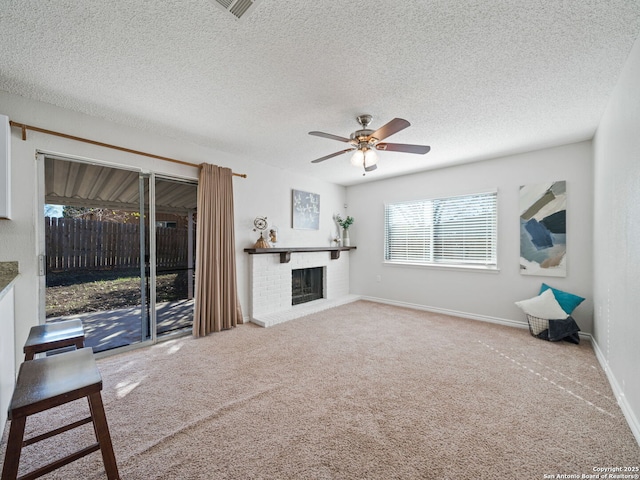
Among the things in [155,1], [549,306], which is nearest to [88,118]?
[155,1]

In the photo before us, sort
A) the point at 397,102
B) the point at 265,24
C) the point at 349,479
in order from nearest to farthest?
1. the point at 349,479
2. the point at 265,24
3. the point at 397,102

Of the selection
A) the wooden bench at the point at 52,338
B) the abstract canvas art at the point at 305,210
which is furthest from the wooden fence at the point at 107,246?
the abstract canvas art at the point at 305,210

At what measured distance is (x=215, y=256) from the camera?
3494 mm

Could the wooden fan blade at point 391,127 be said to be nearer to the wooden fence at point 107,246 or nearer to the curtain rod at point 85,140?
the curtain rod at point 85,140

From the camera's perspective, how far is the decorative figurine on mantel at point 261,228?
13.3 feet

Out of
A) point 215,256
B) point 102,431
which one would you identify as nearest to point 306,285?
point 215,256

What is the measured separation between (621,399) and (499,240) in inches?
90.2

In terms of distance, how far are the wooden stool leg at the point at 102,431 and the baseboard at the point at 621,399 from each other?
9.11 ft

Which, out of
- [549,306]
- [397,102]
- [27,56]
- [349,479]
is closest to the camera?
[349,479]

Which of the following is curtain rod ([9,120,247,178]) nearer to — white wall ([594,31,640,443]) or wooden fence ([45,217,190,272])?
wooden fence ([45,217,190,272])

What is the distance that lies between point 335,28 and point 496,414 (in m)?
2.65

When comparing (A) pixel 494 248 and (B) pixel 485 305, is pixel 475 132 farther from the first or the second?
(B) pixel 485 305

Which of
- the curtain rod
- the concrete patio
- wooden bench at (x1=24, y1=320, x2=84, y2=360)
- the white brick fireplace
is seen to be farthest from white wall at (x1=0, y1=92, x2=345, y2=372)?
wooden bench at (x1=24, y1=320, x2=84, y2=360)

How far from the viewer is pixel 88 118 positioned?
268cm
